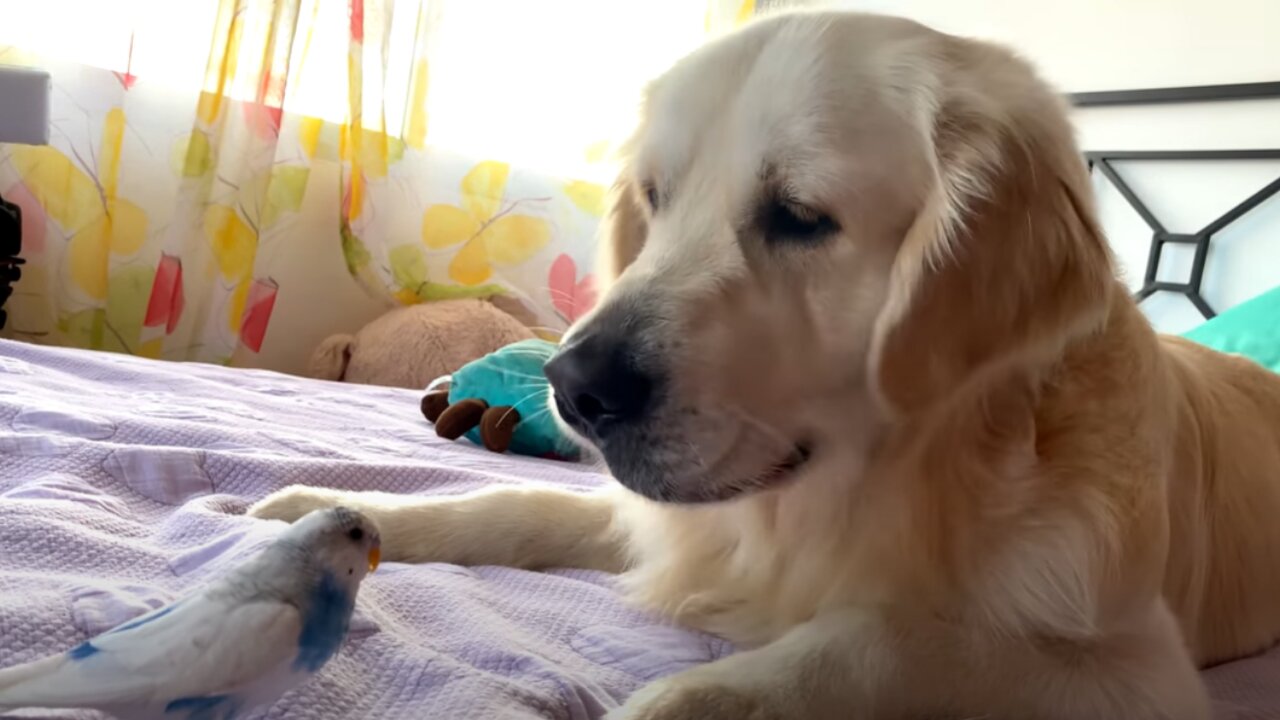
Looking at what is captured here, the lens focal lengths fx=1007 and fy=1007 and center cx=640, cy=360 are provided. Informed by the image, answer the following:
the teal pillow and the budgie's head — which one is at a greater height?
the teal pillow

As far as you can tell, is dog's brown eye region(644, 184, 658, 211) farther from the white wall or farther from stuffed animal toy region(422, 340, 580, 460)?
the white wall

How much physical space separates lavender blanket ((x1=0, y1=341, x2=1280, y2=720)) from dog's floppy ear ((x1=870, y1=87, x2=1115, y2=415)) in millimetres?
362

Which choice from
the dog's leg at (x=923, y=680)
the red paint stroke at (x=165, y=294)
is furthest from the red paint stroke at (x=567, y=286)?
the dog's leg at (x=923, y=680)

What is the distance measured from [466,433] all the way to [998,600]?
116 cm

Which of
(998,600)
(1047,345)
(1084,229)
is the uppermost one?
(1084,229)

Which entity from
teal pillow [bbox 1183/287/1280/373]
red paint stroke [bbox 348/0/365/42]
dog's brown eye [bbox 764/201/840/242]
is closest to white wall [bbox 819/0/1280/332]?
teal pillow [bbox 1183/287/1280/373]

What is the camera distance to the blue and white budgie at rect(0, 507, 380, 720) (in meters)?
0.52

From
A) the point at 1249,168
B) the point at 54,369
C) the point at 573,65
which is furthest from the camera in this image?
the point at 573,65

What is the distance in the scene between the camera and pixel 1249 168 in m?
2.44

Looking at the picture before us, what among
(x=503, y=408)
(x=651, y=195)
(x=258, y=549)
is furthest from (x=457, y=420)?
(x=258, y=549)

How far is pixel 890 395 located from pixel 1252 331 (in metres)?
1.49

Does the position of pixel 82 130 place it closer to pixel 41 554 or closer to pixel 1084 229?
pixel 41 554

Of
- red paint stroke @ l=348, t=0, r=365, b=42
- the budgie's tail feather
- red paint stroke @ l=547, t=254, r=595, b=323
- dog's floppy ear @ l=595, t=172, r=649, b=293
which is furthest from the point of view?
red paint stroke @ l=547, t=254, r=595, b=323

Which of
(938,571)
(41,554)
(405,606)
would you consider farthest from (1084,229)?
(41,554)
